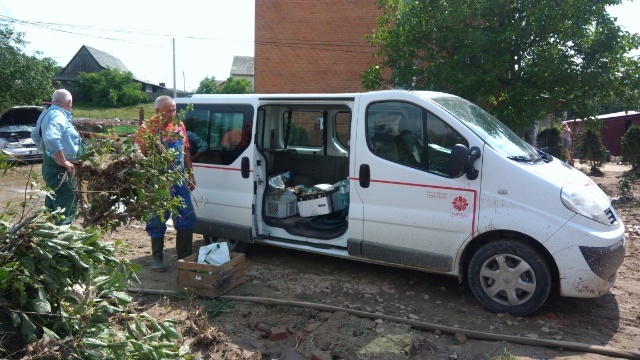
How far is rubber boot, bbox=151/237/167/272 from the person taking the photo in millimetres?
5934

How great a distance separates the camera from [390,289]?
5402mm

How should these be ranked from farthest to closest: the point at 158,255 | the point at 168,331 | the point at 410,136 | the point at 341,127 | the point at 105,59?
the point at 105,59 < the point at 341,127 < the point at 158,255 < the point at 410,136 < the point at 168,331

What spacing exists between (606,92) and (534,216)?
847 centimetres

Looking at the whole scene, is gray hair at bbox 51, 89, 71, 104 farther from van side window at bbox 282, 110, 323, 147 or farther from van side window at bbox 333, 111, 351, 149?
van side window at bbox 333, 111, 351, 149

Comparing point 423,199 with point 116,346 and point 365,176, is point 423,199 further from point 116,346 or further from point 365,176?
point 116,346

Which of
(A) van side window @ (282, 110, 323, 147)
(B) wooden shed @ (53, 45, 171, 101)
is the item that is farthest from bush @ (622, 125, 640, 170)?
(B) wooden shed @ (53, 45, 171, 101)

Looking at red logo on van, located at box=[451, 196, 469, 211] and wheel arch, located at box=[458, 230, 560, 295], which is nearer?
wheel arch, located at box=[458, 230, 560, 295]

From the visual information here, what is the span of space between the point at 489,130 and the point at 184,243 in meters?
3.59

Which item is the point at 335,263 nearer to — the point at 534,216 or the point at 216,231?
the point at 216,231

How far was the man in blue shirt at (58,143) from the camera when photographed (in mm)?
5246

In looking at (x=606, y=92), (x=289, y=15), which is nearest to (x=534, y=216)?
(x=606, y=92)

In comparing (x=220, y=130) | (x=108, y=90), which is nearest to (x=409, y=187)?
(x=220, y=130)

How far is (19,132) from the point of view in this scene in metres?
16.3

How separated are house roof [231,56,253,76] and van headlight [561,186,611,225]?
70.6 meters
